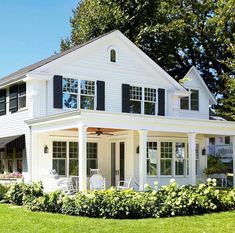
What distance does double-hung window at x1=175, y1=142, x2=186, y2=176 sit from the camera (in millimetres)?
22953

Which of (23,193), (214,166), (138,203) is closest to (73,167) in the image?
(23,193)

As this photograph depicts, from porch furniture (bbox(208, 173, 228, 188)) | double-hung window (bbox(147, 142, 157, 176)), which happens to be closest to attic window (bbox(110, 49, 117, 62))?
double-hung window (bbox(147, 142, 157, 176))

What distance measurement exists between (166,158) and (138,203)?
362 inches

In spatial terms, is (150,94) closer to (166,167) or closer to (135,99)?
(135,99)

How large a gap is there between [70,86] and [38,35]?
4.21m

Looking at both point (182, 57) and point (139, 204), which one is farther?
point (182, 57)

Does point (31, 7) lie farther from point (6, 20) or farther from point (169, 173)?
point (169, 173)

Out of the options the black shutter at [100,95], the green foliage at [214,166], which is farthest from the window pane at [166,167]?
the black shutter at [100,95]

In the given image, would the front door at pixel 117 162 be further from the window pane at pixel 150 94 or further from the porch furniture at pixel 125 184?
the window pane at pixel 150 94

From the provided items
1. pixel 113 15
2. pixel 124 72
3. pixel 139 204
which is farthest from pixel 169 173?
pixel 113 15

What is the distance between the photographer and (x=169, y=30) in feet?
110

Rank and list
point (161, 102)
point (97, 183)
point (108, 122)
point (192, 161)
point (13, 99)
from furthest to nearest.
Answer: point (161, 102) < point (13, 99) < point (192, 161) < point (97, 183) < point (108, 122)

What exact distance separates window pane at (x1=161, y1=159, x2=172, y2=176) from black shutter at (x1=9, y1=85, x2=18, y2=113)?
7541mm

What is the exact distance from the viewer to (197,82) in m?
27.3
